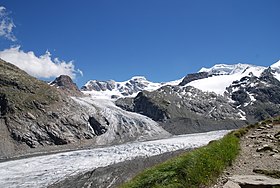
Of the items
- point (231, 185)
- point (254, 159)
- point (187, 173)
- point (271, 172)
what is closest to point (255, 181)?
point (231, 185)

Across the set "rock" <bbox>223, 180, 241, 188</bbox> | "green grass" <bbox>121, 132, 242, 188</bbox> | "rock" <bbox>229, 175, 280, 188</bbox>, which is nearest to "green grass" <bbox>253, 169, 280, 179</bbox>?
"rock" <bbox>229, 175, 280, 188</bbox>

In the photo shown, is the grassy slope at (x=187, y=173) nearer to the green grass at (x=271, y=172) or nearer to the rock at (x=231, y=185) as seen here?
the rock at (x=231, y=185)

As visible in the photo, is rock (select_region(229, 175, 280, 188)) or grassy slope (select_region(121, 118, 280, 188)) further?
grassy slope (select_region(121, 118, 280, 188))

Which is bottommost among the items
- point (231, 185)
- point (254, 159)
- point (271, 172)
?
point (231, 185)

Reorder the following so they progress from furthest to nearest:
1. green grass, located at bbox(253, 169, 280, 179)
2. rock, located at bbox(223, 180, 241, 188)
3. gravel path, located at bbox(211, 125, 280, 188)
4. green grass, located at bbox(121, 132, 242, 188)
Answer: gravel path, located at bbox(211, 125, 280, 188) → green grass, located at bbox(253, 169, 280, 179) → green grass, located at bbox(121, 132, 242, 188) → rock, located at bbox(223, 180, 241, 188)

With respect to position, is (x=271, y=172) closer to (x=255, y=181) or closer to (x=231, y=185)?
(x=255, y=181)

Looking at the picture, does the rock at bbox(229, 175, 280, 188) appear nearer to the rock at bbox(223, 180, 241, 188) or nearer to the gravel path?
the rock at bbox(223, 180, 241, 188)

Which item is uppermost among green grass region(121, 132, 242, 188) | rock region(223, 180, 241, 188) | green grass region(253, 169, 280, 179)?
green grass region(121, 132, 242, 188)

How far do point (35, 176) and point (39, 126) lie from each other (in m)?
136

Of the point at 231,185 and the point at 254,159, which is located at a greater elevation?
the point at 254,159

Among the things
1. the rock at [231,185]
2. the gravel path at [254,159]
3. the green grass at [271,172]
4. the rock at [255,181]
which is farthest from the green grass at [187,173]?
the green grass at [271,172]

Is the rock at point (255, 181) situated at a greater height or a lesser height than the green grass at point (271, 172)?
lesser

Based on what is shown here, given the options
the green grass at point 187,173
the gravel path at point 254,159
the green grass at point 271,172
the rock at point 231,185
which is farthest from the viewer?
the gravel path at point 254,159

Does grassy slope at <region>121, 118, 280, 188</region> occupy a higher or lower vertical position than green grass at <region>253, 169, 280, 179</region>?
higher
